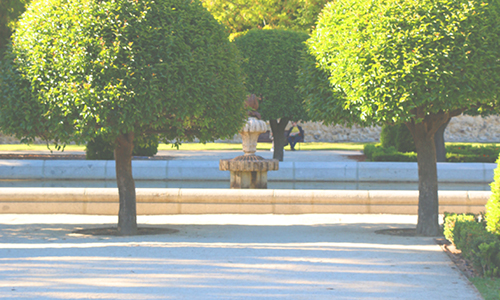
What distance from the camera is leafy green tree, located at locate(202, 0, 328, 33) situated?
2912 cm

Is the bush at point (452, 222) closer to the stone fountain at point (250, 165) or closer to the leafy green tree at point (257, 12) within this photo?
the stone fountain at point (250, 165)

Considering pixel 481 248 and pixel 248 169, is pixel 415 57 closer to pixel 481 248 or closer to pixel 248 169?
pixel 481 248

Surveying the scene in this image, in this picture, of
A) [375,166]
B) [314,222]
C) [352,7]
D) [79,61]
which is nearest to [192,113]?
[79,61]

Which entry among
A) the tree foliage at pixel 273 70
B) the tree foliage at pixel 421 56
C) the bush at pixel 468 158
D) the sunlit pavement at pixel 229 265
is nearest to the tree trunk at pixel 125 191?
the sunlit pavement at pixel 229 265

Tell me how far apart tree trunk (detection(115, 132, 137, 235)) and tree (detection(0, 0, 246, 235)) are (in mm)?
1014

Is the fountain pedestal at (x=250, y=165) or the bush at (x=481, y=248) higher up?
the fountain pedestal at (x=250, y=165)

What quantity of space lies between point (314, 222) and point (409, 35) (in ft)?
14.3

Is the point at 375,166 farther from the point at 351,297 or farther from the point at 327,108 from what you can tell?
the point at 351,297

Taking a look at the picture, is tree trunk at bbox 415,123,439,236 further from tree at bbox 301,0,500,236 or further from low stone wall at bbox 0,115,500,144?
low stone wall at bbox 0,115,500,144

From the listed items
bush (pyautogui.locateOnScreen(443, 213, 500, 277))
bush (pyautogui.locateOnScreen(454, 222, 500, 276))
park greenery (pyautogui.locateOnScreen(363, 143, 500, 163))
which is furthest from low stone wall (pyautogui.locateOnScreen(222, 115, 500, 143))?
bush (pyautogui.locateOnScreen(454, 222, 500, 276))

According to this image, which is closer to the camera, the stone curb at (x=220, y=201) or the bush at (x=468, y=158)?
the stone curb at (x=220, y=201)

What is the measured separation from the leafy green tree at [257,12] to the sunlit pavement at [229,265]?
68.1 feet

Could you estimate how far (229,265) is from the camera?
6.58 metres

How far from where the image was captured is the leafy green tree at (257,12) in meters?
29.1
